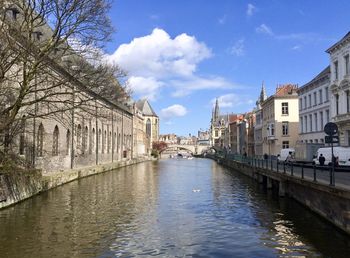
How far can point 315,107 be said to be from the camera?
2063 inches

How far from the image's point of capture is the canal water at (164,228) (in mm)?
12562

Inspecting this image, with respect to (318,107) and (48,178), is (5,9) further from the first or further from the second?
(318,107)

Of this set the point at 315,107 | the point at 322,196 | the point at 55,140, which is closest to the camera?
the point at 322,196

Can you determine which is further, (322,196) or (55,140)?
(55,140)

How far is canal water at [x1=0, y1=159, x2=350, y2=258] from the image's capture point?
41.2 ft

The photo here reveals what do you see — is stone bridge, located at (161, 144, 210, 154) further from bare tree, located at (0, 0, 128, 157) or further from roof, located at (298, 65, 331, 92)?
bare tree, located at (0, 0, 128, 157)

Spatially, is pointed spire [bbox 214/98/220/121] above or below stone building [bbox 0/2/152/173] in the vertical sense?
above

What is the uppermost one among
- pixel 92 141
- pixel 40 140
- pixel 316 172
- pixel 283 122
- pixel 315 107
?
pixel 315 107

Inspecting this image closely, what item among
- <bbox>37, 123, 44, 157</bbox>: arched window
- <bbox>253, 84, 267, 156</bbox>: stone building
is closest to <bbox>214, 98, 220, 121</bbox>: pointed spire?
<bbox>253, 84, 267, 156</bbox>: stone building

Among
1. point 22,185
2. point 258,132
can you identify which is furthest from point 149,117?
point 22,185

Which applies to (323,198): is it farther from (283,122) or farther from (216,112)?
(216,112)

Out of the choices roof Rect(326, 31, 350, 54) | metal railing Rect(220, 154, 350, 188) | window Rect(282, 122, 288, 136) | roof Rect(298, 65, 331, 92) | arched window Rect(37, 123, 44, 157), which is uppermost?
roof Rect(326, 31, 350, 54)

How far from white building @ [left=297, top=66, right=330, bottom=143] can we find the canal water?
27282 millimetres

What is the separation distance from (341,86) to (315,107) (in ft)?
36.4
